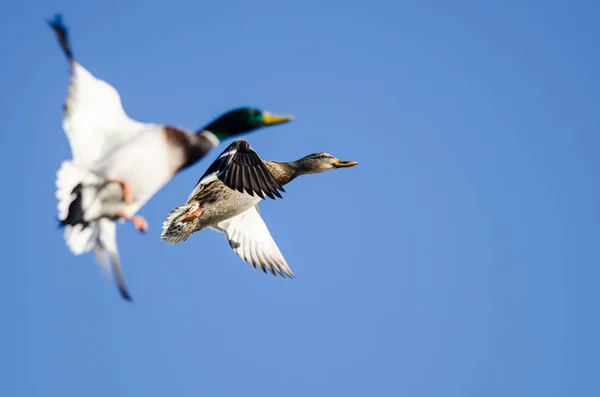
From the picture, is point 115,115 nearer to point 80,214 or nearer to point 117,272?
point 80,214

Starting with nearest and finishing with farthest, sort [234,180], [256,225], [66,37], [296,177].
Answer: [66,37] < [234,180] < [296,177] < [256,225]

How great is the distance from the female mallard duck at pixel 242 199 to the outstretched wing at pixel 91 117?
173 centimetres

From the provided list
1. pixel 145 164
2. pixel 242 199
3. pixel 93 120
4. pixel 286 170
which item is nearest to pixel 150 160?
pixel 145 164

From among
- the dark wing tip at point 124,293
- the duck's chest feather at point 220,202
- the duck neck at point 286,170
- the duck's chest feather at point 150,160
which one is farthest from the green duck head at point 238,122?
the duck neck at point 286,170

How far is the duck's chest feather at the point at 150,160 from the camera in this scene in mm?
4781

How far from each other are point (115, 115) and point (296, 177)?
18.3ft

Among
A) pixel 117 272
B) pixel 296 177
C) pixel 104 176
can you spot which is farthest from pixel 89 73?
pixel 296 177

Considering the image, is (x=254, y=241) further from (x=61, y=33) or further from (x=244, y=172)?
(x=61, y=33)

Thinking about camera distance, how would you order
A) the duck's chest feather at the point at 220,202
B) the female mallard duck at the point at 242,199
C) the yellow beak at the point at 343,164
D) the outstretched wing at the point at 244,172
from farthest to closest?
the yellow beak at the point at 343,164 → the duck's chest feather at the point at 220,202 → the female mallard duck at the point at 242,199 → the outstretched wing at the point at 244,172

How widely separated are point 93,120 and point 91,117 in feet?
0.09

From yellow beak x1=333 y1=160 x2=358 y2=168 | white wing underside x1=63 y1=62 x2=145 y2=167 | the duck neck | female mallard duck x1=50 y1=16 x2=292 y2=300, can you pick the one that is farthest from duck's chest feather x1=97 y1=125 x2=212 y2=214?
yellow beak x1=333 y1=160 x2=358 y2=168

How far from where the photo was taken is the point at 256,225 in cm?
1156

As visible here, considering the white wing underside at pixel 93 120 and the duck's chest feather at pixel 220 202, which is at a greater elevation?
the duck's chest feather at pixel 220 202

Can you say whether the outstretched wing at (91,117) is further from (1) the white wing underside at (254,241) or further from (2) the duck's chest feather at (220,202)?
(1) the white wing underside at (254,241)
